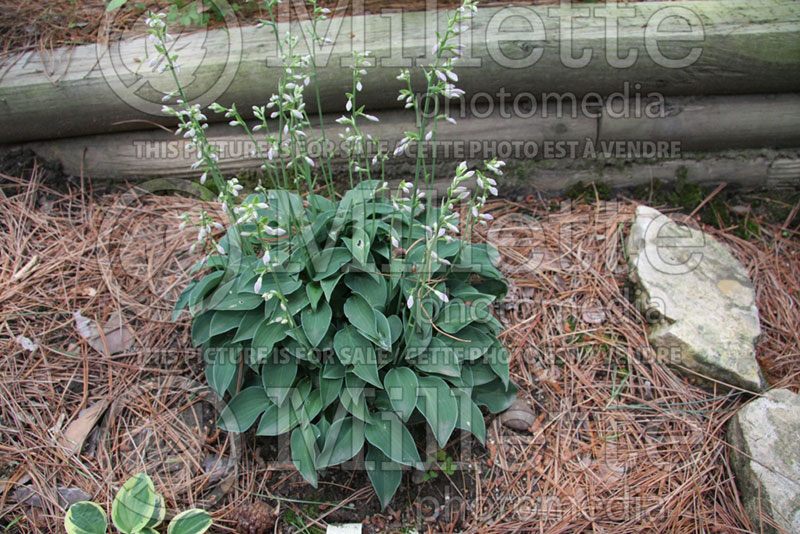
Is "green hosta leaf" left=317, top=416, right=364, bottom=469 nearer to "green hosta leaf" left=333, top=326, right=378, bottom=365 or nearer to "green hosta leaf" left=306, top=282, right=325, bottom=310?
"green hosta leaf" left=333, top=326, right=378, bottom=365

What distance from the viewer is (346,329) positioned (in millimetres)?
2768

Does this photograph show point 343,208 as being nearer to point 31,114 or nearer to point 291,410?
point 291,410

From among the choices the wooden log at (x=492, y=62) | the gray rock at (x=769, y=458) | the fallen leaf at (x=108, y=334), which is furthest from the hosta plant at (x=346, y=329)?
the gray rock at (x=769, y=458)

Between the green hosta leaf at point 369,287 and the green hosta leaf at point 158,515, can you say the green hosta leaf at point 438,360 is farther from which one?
the green hosta leaf at point 158,515

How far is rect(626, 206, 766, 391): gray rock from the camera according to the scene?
3.06 metres

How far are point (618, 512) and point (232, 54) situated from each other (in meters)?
3.43

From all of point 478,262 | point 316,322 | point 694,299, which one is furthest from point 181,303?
point 694,299

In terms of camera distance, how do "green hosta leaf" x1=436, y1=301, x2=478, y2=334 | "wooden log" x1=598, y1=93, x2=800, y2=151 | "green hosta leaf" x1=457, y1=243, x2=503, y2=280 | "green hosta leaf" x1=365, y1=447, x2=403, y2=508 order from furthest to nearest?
"wooden log" x1=598, y1=93, x2=800, y2=151 → "green hosta leaf" x1=457, y1=243, x2=503, y2=280 → "green hosta leaf" x1=436, y1=301, x2=478, y2=334 → "green hosta leaf" x1=365, y1=447, x2=403, y2=508

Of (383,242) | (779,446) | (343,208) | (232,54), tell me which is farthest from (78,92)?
(779,446)

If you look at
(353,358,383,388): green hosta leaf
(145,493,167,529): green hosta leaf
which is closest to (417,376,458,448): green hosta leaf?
(353,358,383,388): green hosta leaf

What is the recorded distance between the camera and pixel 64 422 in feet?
9.62

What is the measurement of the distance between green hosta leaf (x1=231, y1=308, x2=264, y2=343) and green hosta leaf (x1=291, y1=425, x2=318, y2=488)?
53cm

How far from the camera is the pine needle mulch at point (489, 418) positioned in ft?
8.94

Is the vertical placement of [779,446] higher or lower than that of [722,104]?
lower
